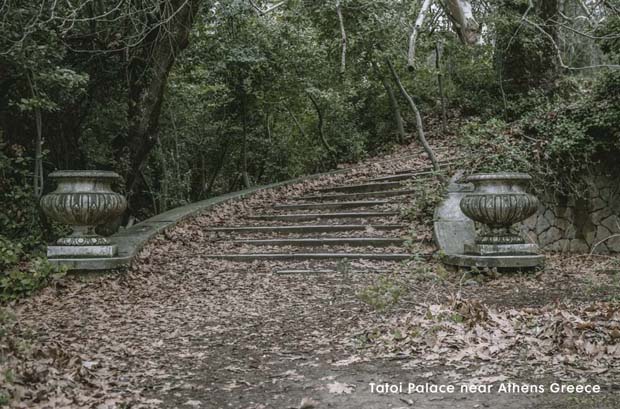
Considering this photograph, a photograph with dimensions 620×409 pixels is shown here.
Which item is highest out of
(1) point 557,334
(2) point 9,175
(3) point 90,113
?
(3) point 90,113

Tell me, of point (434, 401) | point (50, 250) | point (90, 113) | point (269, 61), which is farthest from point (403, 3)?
point (434, 401)

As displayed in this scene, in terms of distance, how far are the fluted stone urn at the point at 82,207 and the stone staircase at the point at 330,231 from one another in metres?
1.78

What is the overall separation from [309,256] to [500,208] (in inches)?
102

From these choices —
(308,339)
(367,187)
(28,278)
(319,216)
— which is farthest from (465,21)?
(367,187)

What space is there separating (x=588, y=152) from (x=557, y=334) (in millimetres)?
5354

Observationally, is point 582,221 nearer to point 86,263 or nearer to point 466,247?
point 466,247

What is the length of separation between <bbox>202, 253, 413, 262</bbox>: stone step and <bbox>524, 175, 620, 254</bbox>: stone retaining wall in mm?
2612

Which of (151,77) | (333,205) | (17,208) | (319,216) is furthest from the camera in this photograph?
(333,205)

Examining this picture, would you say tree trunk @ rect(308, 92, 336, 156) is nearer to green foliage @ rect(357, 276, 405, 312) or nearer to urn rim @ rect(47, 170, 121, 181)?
urn rim @ rect(47, 170, 121, 181)

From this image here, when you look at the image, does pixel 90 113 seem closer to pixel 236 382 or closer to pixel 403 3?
pixel 403 3

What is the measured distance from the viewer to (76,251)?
20.9 feet

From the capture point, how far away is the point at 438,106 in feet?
54.9

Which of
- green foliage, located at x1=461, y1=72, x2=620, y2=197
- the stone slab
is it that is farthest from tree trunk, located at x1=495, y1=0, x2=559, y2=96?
the stone slab

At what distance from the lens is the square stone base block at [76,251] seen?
633 centimetres
